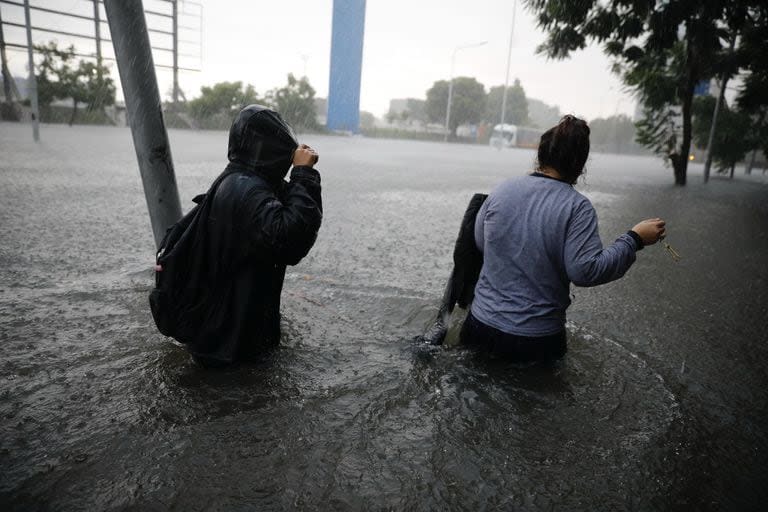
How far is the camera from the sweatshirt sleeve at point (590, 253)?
2115mm

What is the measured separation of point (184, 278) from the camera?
236 centimetres

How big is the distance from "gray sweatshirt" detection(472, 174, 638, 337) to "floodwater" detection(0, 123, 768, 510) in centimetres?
35

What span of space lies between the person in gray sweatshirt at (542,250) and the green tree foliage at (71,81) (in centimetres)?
3233

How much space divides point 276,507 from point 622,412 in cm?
164

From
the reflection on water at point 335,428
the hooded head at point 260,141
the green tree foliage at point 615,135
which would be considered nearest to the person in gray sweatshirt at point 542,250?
the reflection on water at point 335,428

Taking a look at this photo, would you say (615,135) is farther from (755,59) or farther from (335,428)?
(335,428)

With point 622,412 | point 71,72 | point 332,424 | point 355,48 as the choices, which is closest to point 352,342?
point 332,424

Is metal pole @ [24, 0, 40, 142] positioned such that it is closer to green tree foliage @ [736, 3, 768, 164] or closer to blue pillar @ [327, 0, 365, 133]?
green tree foliage @ [736, 3, 768, 164]

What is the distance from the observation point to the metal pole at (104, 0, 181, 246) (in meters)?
3.03

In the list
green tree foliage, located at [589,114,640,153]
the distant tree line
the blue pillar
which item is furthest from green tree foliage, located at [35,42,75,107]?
green tree foliage, located at [589,114,640,153]

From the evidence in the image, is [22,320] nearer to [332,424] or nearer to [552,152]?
[332,424]

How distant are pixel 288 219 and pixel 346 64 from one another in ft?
145

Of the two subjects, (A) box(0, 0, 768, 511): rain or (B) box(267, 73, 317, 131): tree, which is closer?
(A) box(0, 0, 768, 511): rain

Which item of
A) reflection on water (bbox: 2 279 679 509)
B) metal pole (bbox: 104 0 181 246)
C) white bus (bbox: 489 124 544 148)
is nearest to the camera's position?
reflection on water (bbox: 2 279 679 509)
